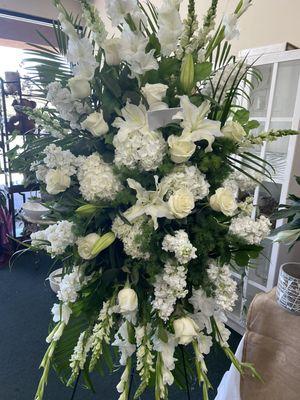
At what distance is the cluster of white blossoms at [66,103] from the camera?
0.60 metres

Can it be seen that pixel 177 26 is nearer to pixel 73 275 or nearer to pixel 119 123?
pixel 119 123

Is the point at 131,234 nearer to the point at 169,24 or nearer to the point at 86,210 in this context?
the point at 86,210

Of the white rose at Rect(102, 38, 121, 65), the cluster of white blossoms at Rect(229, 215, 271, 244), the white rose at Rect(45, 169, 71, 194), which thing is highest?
the white rose at Rect(102, 38, 121, 65)

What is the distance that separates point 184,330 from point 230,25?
609 mm

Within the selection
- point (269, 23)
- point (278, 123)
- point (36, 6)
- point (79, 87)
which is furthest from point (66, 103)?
point (36, 6)

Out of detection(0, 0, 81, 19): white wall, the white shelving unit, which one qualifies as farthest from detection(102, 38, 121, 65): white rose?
detection(0, 0, 81, 19): white wall

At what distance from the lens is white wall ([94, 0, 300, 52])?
161cm

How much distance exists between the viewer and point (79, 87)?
569 mm

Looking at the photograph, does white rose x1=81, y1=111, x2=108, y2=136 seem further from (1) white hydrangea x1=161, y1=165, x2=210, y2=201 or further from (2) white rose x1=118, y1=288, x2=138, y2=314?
(2) white rose x1=118, y1=288, x2=138, y2=314

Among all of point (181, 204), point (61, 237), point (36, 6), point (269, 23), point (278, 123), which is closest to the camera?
point (181, 204)

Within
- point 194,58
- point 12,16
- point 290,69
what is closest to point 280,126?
point 290,69

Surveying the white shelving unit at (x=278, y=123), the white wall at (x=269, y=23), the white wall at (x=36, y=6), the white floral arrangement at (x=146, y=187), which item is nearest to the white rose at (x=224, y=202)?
the white floral arrangement at (x=146, y=187)

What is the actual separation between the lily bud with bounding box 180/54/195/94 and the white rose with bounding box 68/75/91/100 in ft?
0.61

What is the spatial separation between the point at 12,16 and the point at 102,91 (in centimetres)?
321
